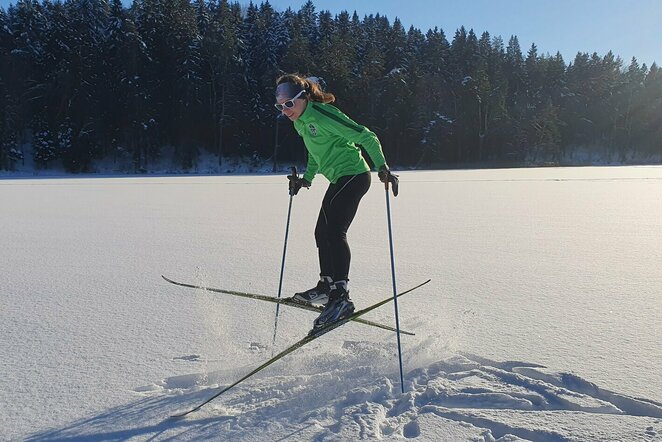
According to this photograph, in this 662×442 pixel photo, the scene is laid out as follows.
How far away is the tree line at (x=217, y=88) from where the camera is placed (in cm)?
3466

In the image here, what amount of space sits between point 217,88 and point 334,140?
36.6 meters

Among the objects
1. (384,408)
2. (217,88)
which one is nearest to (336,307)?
(384,408)

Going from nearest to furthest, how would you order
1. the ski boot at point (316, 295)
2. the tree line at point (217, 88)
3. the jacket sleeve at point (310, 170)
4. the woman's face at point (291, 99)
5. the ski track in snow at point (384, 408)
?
the ski track in snow at point (384, 408) < the woman's face at point (291, 99) < the ski boot at point (316, 295) < the jacket sleeve at point (310, 170) < the tree line at point (217, 88)

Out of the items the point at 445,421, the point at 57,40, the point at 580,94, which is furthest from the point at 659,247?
the point at 580,94

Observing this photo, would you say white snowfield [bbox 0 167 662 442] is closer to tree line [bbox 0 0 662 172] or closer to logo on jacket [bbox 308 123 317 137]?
logo on jacket [bbox 308 123 317 137]

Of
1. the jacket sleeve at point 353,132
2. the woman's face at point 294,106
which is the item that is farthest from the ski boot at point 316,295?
the woman's face at point 294,106

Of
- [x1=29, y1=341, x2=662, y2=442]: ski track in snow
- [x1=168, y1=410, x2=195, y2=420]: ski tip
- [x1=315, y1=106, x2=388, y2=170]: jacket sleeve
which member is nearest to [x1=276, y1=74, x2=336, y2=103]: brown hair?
[x1=315, y1=106, x2=388, y2=170]: jacket sleeve

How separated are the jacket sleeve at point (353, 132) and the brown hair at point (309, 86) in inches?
4.8

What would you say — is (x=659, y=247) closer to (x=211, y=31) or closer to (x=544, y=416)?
(x=544, y=416)

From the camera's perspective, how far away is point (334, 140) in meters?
2.98

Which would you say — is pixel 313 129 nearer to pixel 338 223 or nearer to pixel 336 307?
pixel 338 223

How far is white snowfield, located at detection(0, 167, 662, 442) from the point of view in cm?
194

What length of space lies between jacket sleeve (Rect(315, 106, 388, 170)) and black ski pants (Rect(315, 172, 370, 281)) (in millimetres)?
284

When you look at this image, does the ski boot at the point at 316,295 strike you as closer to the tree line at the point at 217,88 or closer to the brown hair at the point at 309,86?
the brown hair at the point at 309,86
